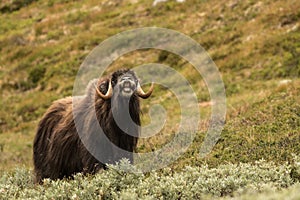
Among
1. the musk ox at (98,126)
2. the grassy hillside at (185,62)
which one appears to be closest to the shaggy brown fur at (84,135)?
the musk ox at (98,126)

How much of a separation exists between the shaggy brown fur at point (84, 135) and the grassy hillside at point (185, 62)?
114 centimetres

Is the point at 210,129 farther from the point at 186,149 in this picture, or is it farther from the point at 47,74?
the point at 47,74

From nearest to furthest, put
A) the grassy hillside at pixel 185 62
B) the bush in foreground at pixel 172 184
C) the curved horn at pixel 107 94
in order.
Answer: the bush in foreground at pixel 172 184, the curved horn at pixel 107 94, the grassy hillside at pixel 185 62

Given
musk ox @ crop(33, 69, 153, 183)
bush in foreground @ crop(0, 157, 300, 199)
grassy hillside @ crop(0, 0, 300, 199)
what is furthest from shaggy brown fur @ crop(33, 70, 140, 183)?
bush in foreground @ crop(0, 157, 300, 199)

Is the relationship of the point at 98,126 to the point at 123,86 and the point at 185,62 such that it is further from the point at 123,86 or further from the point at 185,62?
the point at 185,62

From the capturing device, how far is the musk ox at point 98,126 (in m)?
9.73

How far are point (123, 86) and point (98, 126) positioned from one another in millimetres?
815

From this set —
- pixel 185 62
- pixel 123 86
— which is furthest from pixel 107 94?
pixel 185 62

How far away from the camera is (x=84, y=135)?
995 centimetres

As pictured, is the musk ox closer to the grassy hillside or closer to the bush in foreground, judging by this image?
the grassy hillside

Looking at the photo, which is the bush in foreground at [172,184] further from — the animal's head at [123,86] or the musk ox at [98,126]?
the animal's head at [123,86]

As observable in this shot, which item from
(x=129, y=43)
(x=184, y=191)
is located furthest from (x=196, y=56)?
(x=184, y=191)

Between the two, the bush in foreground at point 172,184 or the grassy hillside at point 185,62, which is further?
the grassy hillside at point 185,62

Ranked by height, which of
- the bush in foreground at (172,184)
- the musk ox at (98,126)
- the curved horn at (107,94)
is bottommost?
the bush in foreground at (172,184)
